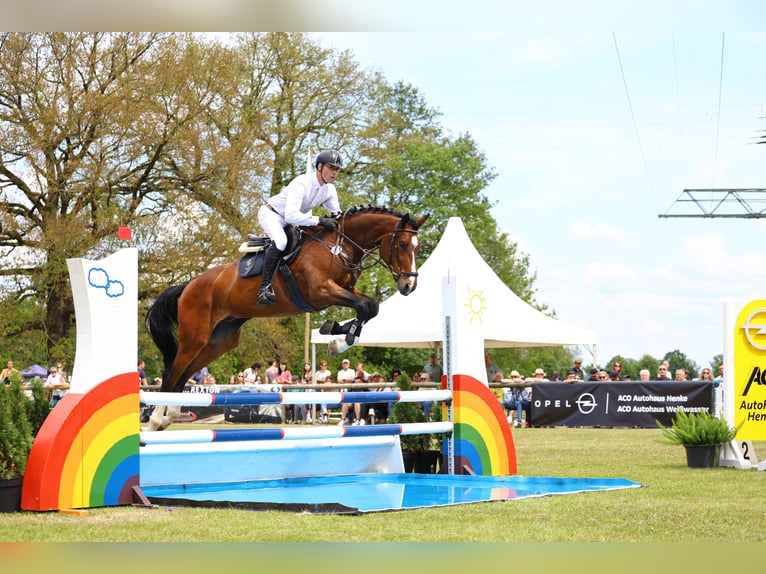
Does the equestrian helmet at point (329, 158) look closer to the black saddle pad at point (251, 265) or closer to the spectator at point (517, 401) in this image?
the black saddle pad at point (251, 265)

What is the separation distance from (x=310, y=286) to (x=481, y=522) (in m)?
2.60

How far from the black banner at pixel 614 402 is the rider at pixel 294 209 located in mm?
8800

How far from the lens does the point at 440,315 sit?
14.9 meters

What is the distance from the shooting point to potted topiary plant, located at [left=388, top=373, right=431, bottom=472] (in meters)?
7.75

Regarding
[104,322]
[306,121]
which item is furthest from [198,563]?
[306,121]

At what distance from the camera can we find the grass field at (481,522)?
434cm

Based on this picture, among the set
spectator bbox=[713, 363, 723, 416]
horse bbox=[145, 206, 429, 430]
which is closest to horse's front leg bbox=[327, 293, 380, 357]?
horse bbox=[145, 206, 429, 430]

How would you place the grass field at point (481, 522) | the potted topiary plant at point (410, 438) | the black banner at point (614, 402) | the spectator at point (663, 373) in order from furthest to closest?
the spectator at point (663, 373) < the black banner at point (614, 402) < the potted topiary plant at point (410, 438) < the grass field at point (481, 522)

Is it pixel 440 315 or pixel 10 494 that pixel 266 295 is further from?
pixel 440 315

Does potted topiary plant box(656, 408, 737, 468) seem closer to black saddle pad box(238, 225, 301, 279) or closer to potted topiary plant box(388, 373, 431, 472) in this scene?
potted topiary plant box(388, 373, 431, 472)

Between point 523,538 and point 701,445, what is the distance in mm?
4470

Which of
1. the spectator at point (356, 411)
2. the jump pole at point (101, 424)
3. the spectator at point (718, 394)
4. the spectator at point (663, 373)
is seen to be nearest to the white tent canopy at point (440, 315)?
the spectator at point (356, 411)

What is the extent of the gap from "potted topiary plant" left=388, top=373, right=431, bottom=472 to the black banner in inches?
293

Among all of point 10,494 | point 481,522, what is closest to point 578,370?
point 481,522
